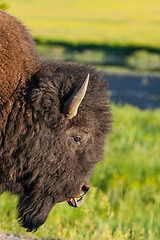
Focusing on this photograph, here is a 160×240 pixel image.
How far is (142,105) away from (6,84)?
19.8m

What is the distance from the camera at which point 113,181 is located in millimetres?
8812

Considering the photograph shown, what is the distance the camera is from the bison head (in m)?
4.14

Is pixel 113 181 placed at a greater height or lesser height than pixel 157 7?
greater

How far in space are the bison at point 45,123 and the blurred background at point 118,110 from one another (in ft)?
1.92

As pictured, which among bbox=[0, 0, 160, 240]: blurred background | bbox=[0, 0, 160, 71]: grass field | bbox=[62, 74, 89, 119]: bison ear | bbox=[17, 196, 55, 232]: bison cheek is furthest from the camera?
bbox=[0, 0, 160, 71]: grass field

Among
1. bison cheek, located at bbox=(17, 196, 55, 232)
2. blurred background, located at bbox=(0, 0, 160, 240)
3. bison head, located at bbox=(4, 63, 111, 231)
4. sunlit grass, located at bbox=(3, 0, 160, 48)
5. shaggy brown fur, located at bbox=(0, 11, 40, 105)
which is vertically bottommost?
sunlit grass, located at bbox=(3, 0, 160, 48)

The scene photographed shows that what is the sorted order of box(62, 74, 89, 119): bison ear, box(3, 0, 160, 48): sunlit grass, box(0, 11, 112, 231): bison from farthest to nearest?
box(3, 0, 160, 48): sunlit grass → box(0, 11, 112, 231): bison → box(62, 74, 89, 119): bison ear

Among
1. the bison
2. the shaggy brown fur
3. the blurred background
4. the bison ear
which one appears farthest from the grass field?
the bison ear

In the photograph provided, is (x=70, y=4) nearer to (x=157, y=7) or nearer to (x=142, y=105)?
(x=157, y=7)

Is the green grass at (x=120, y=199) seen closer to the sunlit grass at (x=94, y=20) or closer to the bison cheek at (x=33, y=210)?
A: the bison cheek at (x=33, y=210)

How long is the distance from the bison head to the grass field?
18466 mm

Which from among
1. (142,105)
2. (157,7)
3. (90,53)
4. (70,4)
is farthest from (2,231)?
(70,4)

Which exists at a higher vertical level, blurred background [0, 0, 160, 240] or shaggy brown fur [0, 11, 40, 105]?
shaggy brown fur [0, 11, 40, 105]

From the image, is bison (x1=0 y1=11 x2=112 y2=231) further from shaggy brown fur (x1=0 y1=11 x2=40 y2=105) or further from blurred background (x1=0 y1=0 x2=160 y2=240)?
blurred background (x1=0 y1=0 x2=160 y2=240)
